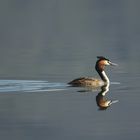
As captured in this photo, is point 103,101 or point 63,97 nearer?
point 103,101

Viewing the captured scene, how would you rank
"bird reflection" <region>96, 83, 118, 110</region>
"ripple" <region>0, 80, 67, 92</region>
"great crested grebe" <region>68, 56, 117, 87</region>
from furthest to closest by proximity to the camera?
"great crested grebe" <region>68, 56, 117, 87</region> < "ripple" <region>0, 80, 67, 92</region> < "bird reflection" <region>96, 83, 118, 110</region>

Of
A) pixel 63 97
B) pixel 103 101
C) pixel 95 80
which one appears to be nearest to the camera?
pixel 103 101

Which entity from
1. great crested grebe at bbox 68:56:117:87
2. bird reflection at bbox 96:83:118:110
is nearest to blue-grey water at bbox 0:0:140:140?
bird reflection at bbox 96:83:118:110

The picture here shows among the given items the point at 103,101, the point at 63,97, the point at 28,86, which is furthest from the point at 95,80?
the point at 103,101

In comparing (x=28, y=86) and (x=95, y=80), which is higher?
(x=95, y=80)

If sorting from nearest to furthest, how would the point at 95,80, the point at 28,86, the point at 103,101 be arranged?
1. the point at 103,101
2. the point at 28,86
3. the point at 95,80

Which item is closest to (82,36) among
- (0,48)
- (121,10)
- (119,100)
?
(0,48)

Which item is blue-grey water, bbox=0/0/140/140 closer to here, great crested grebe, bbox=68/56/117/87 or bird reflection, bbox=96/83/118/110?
bird reflection, bbox=96/83/118/110

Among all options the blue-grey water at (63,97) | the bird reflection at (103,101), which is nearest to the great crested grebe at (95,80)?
the blue-grey water at (63,97)

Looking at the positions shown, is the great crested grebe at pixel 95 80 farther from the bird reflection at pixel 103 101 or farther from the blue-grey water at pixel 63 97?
the bird reflection at pixel 103 101

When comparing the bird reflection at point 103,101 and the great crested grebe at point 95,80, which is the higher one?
the great crested grebe at point 95,80

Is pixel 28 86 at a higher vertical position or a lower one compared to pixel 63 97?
higher

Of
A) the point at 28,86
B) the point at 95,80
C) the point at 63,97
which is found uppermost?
the point at 95,80

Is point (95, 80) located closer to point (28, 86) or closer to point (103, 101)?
point (28, 86)
